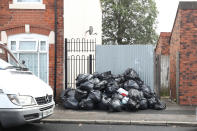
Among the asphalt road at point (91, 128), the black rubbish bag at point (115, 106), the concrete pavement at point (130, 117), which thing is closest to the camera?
the asphalt road at point (91, 128)

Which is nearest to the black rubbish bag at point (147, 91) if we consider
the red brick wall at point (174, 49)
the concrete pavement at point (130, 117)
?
the concrete pavement at point (130, 117)

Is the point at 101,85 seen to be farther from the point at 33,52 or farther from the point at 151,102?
the point at 33,52

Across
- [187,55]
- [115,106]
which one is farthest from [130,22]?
[115,106]

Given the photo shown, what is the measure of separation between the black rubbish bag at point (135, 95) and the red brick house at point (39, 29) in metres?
2.76

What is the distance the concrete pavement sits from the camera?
755cm

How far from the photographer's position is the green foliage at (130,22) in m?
29.7

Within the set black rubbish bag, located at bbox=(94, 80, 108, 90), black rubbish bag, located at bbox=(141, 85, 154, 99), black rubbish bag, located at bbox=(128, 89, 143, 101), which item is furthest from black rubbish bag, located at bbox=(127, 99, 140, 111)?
black rubbish bag, located at bbox=(94, 80, 108, 90)

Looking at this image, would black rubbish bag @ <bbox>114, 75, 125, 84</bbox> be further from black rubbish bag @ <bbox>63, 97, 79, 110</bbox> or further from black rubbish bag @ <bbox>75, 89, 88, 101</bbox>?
black rubbish bag @ <bbox>63, 97, 79, 110</bbox>

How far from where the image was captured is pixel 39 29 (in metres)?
10.4

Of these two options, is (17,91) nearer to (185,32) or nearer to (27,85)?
(27,85)

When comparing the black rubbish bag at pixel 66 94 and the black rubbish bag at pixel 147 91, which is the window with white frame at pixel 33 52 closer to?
the black rubbish bag at pixel 66 94

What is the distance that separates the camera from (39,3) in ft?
34.6

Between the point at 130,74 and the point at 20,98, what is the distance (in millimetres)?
5259

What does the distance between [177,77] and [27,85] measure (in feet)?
20.9
